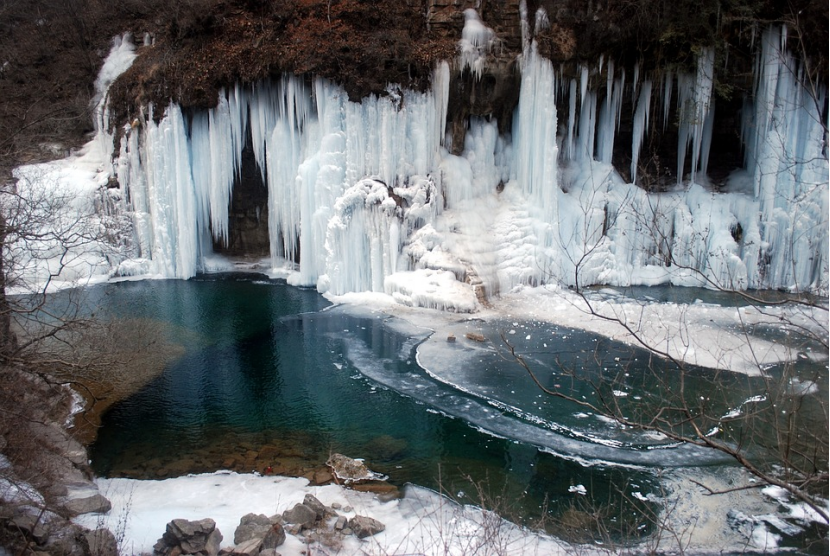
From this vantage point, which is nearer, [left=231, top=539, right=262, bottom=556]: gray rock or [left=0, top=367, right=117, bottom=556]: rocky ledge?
[left=0, top=367, right=117, bottom=556]: rocky ledge

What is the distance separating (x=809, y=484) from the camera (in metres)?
3.53

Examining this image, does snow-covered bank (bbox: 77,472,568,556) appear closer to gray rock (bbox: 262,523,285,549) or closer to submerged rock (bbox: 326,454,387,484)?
gray rock (bbox: 262,523,285,549)

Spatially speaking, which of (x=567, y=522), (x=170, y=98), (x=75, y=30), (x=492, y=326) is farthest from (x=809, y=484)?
(x=75, y=30)

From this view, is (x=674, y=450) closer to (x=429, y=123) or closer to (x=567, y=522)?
(x=567, y=522)

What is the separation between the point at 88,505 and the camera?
596 cm

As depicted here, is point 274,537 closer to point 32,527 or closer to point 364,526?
point 364,526

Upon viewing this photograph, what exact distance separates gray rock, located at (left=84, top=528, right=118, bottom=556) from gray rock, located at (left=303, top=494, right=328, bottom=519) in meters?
1.79

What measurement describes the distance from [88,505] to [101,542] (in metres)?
1.04

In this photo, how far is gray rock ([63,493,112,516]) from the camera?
5837 mm

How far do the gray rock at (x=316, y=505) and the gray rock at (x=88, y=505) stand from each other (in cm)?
203

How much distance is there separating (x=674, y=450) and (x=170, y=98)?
1563 centimetres

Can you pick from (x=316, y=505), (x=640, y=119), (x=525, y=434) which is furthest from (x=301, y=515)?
(x=640, y=119)

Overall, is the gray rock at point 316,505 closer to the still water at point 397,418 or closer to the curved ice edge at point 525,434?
the still water at point 397,418

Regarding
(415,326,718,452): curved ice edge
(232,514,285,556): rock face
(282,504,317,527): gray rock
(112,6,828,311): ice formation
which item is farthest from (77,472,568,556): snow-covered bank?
(112,6,828,311): ice formation
